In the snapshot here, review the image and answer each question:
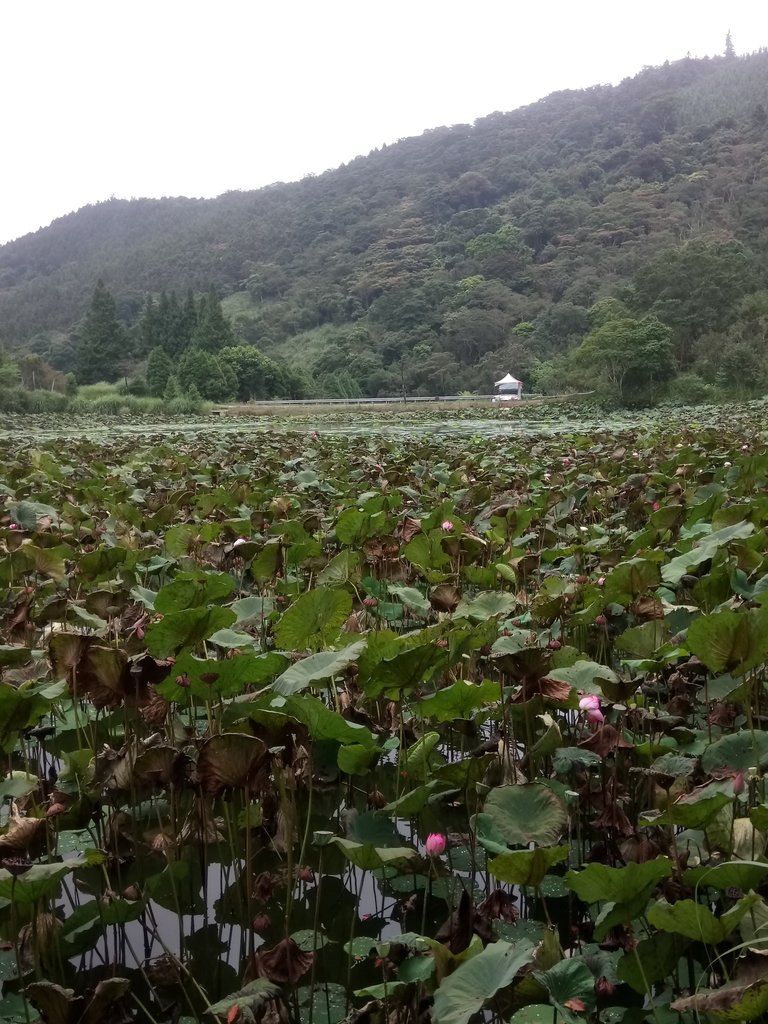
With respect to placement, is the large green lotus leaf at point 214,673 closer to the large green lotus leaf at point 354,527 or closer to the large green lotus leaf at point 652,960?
the large green lotus leaf at point 652,960

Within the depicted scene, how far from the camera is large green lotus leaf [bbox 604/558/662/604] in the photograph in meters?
2.21

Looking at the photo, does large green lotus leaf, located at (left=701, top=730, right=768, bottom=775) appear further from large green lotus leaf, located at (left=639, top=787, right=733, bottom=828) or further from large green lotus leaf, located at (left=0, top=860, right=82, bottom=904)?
large green lotus leaf, located at (left=0, top=860, right=82, bottom=904)

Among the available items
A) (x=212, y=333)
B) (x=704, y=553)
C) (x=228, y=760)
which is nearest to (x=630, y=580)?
(x=704, y=553)

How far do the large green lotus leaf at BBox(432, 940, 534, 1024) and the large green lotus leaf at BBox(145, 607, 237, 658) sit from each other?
0.79m

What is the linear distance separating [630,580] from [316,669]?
39.1 inches

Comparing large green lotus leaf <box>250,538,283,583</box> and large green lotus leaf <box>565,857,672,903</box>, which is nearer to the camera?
large green lotus leaf <box>565,857,672,903</box>

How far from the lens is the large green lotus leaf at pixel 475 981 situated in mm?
934

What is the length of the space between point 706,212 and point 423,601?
191 feet

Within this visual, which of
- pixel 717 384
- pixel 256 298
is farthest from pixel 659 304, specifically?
pixel 256 298

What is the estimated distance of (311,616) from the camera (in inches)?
71.3

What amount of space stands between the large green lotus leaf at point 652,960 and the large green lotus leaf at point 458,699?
486mm

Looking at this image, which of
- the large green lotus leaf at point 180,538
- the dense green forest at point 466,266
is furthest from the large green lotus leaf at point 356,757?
the dense green forest at point 466,266

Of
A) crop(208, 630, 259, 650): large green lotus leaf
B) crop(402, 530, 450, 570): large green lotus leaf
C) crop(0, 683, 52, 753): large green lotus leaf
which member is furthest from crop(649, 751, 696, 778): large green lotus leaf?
crop(402, 530, 450, 570): large green lotus leaf

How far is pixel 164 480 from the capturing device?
611 centimetres
